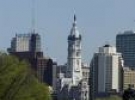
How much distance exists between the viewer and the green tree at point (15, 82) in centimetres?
4994

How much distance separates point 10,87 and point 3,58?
20.6 ft

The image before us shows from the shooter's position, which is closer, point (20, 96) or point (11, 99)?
point (11, 99)

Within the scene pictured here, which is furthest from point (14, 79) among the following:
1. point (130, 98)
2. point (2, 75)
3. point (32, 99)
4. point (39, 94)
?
point (130, 98)

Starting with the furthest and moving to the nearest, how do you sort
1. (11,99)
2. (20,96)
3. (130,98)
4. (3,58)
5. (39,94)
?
(39,94), (3,58), (20,96), (11,99), (130,98)

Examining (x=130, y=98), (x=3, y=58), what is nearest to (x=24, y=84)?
(x=3, y=58)

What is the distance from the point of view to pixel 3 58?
55.7 metres

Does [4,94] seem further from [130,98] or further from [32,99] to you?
[130,98]

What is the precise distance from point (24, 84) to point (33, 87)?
4.60 m

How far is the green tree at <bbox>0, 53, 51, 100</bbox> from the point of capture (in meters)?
49.9

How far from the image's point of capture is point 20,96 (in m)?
52.2

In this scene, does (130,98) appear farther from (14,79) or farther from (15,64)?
(15,64)

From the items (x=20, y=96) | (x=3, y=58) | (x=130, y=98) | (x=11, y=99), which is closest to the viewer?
(x=130, y=98)

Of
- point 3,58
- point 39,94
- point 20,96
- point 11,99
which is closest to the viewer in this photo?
point 11,99

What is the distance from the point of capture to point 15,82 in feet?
167
